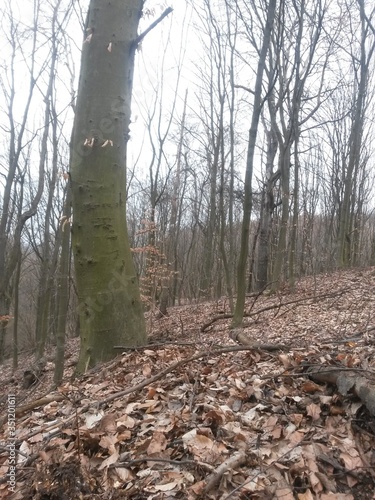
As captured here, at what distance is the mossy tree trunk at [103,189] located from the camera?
3.46 metres

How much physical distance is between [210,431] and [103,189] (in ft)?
7.80

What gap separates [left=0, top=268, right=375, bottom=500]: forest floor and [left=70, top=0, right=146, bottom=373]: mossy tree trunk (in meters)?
0.52

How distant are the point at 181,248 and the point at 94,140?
2448 centimetres

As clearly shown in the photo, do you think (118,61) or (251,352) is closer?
(251,352)

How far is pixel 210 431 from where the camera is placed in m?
1.97

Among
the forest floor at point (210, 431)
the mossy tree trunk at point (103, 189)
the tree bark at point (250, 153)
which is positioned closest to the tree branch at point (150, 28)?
the mossy tree trunk at point (103, 189)

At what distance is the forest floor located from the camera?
1631mm

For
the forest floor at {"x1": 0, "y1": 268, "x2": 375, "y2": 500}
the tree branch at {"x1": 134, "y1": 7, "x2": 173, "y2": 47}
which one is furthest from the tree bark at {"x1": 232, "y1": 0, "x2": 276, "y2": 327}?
the forest floor at {"x1": 0, "y1": 268, "x2": 375, "y2": 500}

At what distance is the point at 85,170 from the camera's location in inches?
138

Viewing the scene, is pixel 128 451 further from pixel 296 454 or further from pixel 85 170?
pixel 85 170

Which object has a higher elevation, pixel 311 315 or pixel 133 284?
pixel 133 284

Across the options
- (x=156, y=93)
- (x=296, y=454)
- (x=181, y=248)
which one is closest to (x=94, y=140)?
(x=296, y=454)

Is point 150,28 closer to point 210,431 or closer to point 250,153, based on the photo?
point 250,153

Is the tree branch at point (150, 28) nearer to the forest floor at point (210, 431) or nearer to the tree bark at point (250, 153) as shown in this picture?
the tree bark at point (250, 153)
